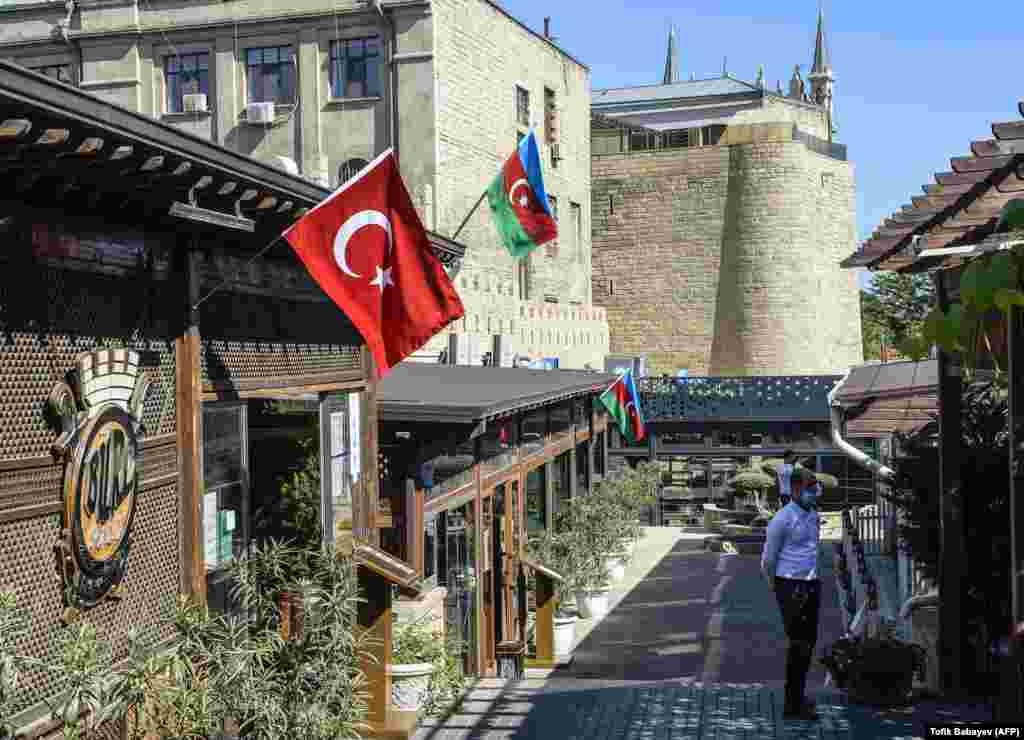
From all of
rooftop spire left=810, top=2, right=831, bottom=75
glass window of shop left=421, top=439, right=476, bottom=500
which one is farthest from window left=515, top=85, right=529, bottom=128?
rooftop spire left=810, top=2, right=831, bottom=75

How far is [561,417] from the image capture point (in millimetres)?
22672

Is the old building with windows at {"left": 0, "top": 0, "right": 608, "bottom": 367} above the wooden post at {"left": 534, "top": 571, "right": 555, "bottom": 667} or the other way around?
above

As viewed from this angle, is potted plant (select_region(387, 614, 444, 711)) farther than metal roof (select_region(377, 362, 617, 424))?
No

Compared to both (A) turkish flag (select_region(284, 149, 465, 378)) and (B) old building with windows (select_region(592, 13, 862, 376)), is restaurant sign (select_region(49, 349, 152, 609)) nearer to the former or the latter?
(A) turkish flag (select_region(284, 149, 465, 378))

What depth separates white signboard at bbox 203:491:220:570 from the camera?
8.62 meters

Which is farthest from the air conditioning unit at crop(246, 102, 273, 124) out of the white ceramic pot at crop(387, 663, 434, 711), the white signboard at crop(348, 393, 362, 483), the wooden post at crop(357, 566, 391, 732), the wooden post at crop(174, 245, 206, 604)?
the wooden post at crop(174, 245, 206, 604)

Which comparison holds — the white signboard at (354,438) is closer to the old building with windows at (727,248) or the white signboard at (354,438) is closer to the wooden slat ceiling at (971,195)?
the wooden slat ceiling at (971,195)

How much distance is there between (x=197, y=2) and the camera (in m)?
36.1

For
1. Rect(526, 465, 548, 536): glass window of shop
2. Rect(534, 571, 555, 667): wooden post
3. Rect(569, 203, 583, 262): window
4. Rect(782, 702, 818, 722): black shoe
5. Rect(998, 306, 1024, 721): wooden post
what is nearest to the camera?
Rect(998, 306, 1024, 721): wooden post

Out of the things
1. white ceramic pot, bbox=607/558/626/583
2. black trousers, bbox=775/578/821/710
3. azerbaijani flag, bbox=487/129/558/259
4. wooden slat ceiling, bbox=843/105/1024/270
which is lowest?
white ceramic pot, bbox=607/558/626/583

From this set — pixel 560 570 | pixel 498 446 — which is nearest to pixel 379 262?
pixel 498 446

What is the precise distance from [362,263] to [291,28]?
95.5 ft

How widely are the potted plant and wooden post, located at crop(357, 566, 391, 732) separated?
10 centimetres

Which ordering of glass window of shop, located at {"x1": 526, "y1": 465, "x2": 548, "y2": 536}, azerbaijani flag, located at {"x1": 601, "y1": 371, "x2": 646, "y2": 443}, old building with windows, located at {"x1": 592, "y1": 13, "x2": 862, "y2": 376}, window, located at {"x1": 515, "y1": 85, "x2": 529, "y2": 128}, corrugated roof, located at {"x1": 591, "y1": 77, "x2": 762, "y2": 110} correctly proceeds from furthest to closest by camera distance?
corrugated roof, located at {"x1": 591, "y1": 77, "x2": 762, "y2": 110} → old building with windows, located at {"x1": 592, "y1": 13, "x2": 862, "y2": 376} → window, located at {"x1": 515, "y1": 85, "x2": 529, "y2": 128} → azerbaijani flag, located at {"x1": 601, "y1": 371, "x2": 646, "y2": 443} → glass window of shop, located at {"x1": 526, "y1": 465, "x2": 548, "y2": 536}
